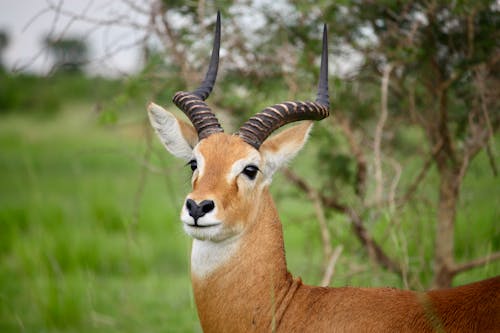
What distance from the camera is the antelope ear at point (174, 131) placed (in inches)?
197

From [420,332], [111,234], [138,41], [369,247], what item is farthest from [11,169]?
[420,332]

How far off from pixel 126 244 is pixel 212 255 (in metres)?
6.80

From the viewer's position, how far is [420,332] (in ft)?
12.5

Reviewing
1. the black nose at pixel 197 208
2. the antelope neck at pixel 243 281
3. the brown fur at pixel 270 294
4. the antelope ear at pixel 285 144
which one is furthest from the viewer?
the antelope ear at pixel 285 144

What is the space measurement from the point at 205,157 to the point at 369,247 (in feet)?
9.43

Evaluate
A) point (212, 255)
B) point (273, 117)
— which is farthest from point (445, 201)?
point (212, 255)

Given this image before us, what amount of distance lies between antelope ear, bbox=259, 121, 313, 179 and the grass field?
1.08 metres

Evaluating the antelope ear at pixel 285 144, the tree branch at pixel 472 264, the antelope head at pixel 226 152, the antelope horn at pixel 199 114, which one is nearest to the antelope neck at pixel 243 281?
the antelope head at pixel 226 152

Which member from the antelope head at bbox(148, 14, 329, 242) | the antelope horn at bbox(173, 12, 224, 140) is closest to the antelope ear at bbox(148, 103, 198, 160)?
the antelope head at bbox(148, 14, 329, 242)

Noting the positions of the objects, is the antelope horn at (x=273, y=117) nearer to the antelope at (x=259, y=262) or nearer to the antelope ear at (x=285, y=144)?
the antelope at (x=259, y=262)

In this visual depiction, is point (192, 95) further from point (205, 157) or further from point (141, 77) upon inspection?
point (141, 77)

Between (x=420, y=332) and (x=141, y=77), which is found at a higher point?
(x=141, y=77)

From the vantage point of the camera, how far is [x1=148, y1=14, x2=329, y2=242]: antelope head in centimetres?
424

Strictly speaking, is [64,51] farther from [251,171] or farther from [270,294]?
[270,294]
